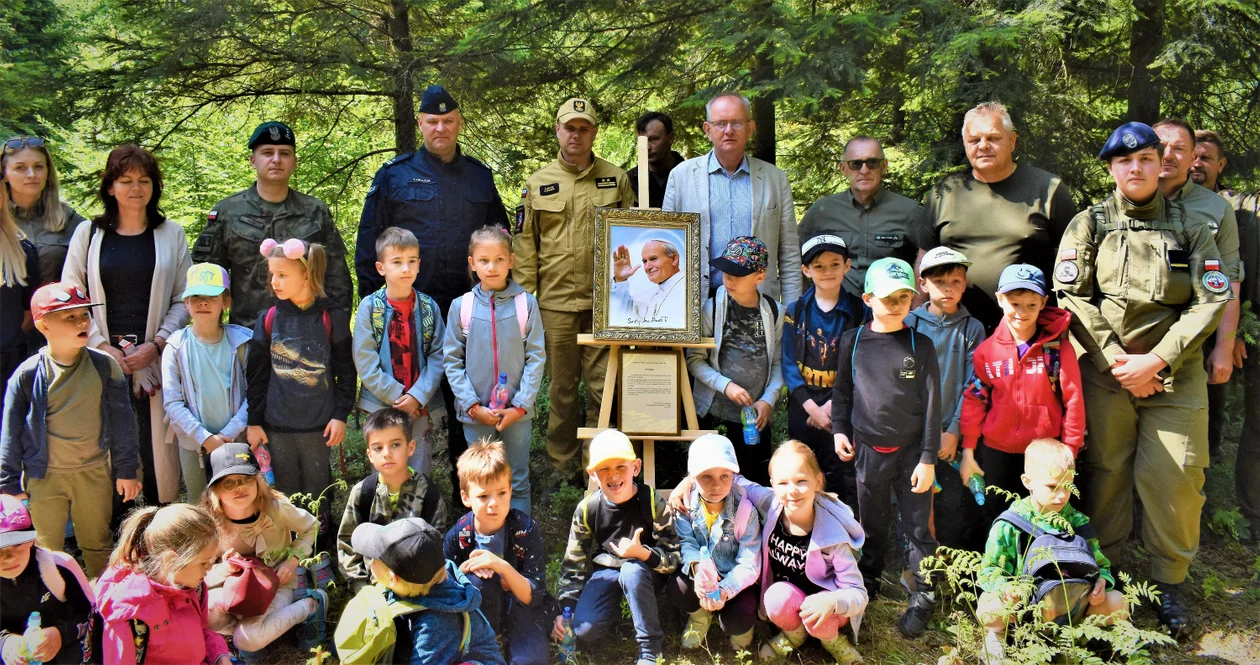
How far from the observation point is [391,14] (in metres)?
7.17

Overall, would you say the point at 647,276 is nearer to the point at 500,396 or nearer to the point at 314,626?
the point at 500,396

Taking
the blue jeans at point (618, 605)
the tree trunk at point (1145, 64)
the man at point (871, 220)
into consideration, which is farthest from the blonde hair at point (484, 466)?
the tree trunk at point (1145, 64)

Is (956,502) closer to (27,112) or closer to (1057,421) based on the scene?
(1057,421)

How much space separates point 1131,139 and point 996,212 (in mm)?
802

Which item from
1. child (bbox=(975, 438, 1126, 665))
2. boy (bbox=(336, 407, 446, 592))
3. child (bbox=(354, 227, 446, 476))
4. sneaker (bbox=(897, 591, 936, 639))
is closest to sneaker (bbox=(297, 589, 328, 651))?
boy (bbox=(336, 407, 446, 592))

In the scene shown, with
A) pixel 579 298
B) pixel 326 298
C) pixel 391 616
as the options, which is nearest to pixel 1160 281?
pixel 579 298

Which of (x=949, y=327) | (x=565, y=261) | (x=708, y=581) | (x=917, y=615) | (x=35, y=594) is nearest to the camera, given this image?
(x=35, y=594)

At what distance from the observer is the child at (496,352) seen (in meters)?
5.00

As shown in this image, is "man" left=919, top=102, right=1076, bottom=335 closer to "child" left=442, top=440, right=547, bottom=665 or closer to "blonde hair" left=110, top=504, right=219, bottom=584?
"child" left=442, top=440, right=547, bottom=665

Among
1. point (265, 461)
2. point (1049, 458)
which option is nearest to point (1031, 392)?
point (1049, 458)

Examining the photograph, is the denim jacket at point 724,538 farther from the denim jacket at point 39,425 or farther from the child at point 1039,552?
the denim jacket at point 39,425

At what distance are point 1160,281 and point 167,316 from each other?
18.9ft

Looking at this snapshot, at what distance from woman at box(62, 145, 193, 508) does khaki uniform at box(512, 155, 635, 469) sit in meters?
2.18

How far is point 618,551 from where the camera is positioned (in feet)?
13.5
